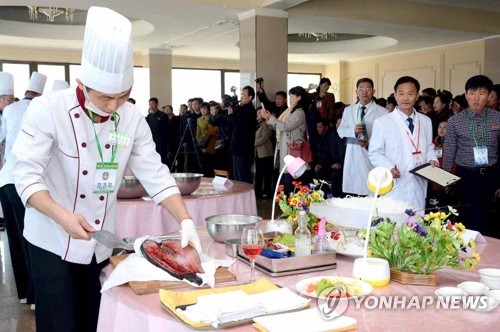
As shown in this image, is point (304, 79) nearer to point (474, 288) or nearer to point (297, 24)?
point (297, 24)

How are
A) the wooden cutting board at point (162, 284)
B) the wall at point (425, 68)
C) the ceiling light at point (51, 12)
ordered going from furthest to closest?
1. the wall at point (425, 68)
2. the ceiling light at point (51, 12)
3. the wooden cutting board at point (162, 284)

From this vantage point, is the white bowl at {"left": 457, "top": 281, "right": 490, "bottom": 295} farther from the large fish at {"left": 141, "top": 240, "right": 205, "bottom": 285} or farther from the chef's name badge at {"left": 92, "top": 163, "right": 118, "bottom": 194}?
the chef's name badge at {"left": 92, "top": 163, "right": 118, "bottom": 194}

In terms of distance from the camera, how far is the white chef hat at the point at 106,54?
4.86 feet

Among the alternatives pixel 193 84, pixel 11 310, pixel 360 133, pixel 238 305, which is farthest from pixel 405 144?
pixel 193 84

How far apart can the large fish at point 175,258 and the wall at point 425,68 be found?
33.5 ft

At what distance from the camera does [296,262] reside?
1.47m

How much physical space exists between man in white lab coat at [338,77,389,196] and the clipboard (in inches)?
45.4

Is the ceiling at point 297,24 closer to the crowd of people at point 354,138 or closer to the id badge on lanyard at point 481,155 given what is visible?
the crowd of people at point 354,138

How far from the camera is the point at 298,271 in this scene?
147 cm

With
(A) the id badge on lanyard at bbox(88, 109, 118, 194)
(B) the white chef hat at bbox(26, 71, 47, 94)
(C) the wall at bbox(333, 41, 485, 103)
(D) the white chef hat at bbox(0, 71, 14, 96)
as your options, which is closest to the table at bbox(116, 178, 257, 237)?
(A) the id badge on lanyard at bbox(88, 109, 118, 194)

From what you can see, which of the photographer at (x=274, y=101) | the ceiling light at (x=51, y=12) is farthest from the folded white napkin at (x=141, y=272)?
the ceiling light at (x=51, y=12)

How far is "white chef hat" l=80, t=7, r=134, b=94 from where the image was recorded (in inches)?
58.3

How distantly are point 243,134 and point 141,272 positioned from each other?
16.2 ft

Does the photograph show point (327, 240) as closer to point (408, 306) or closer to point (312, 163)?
point (408, 306)
